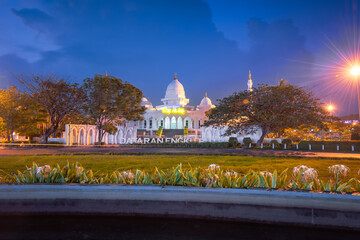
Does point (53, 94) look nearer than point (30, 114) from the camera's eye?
Yes

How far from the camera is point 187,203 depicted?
4.46 meters

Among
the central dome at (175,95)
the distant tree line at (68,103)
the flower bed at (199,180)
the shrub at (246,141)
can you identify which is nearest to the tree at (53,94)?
the distant tree line at (68,103)

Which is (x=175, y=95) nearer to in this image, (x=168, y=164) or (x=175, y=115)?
(x=175, y=115)

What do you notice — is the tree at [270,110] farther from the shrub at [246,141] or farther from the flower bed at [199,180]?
the flower bed at [199,180]

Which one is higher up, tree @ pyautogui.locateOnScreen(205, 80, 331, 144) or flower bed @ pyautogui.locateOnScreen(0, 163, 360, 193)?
tree @ pyautogui.locateOnScreen(205, 80, 331, 144)

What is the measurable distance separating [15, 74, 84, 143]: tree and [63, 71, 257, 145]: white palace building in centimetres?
433

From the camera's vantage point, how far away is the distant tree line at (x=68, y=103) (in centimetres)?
2673

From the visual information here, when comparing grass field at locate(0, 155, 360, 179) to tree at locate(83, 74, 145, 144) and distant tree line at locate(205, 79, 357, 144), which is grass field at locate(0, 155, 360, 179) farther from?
tree at locate(83, 74, 145, 144)

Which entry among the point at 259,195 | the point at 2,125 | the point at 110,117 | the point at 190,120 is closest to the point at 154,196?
the point at 259,195

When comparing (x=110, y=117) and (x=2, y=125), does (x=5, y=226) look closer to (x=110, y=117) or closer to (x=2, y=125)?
(x=110, y=117)

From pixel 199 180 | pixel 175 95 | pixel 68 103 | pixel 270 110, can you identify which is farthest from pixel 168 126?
pixel 199 180

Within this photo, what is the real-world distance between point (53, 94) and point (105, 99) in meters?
7.48

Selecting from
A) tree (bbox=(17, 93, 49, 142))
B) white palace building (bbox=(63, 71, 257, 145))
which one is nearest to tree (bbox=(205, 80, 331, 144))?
white palace building (bbox=(63, 71, 257, 145))

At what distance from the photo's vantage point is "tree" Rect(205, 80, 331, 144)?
22.4 metres
